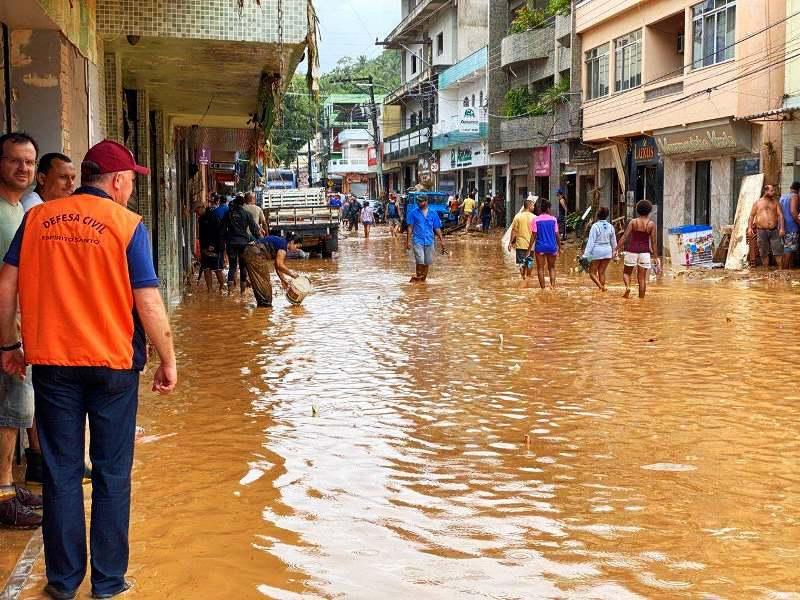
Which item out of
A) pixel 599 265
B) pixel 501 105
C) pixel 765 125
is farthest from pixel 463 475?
pixel 501 105

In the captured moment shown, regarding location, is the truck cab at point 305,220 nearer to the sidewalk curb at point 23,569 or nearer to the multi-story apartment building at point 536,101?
the multi-story apartment building at point 536,101

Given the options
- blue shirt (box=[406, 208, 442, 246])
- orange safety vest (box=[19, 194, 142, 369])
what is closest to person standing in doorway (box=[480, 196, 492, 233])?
blue shirt (box=[406, 208, 442, 246])

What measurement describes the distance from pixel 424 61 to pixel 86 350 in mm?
56511

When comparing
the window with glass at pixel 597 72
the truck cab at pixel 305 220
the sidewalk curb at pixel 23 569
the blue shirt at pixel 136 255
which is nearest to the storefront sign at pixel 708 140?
the window with glass at pixel 597 72

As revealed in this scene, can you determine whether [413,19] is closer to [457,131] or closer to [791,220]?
[457,131]

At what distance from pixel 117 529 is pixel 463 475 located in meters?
2.38

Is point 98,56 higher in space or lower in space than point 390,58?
lower

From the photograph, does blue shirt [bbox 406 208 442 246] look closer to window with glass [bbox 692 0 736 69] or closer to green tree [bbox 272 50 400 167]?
window with glass [bbox 692 0 736 69]

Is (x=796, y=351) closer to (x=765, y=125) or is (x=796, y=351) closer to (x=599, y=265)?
(x=599, y=265)

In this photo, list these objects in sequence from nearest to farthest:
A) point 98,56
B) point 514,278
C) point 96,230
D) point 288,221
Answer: point 96,230 < point 98,56 < point 514,278 < point 288,221

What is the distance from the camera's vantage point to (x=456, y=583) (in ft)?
13.9

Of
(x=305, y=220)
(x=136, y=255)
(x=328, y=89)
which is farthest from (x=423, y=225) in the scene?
(x=328, y=89)

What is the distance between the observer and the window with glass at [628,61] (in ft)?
98.5

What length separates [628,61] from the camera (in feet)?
101
